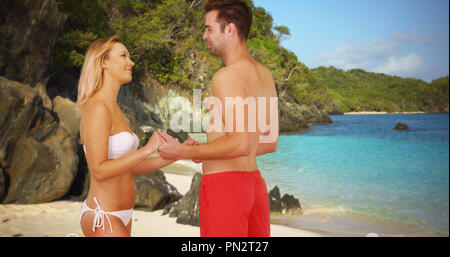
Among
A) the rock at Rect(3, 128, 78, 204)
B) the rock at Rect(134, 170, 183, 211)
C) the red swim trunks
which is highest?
the red swim trunks

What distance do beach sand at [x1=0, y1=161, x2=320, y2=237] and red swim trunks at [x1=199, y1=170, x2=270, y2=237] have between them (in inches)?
142

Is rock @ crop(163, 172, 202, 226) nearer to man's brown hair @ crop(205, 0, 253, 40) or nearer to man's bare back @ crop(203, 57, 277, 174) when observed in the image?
man's bare back @ crop(203, 57, 277, 174)

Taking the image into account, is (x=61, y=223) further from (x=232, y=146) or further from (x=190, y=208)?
(x=232, y=146)

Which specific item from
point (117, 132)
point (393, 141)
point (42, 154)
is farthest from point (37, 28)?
point (393, 141)

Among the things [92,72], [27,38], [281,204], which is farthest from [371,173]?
→ [92,72]

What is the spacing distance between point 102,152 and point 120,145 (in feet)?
0.39

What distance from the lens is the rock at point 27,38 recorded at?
336 inches

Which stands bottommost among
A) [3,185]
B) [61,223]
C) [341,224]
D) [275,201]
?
[341,224]

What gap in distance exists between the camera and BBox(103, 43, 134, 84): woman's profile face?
221cm

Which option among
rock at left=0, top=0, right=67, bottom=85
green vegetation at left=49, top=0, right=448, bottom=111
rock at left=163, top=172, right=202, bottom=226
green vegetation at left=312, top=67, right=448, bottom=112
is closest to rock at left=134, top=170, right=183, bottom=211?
rock at left=163, top=172, right=202, bottom=226

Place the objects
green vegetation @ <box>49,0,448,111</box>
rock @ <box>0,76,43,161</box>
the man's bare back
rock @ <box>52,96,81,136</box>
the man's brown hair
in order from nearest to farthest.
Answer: the man's bare back < the man's brown hair < rock @ <box>0,76,43,161</box> < rock @ <box>52,96,81,136</box> < green vegetation @ <box>49,0,448,111</box>

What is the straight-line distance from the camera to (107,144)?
6.65ft
